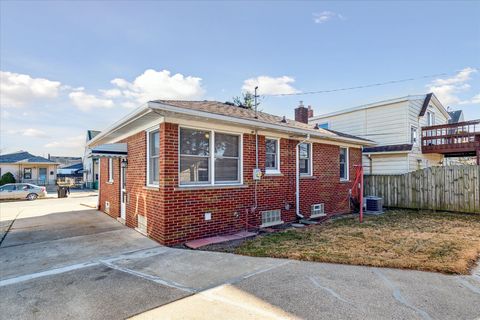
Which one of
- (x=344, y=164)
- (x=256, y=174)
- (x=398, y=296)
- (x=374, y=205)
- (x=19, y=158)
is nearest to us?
(x=398, y=296)

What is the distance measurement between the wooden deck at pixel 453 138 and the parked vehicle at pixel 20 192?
2726 centimetres

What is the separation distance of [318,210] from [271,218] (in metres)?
2.66

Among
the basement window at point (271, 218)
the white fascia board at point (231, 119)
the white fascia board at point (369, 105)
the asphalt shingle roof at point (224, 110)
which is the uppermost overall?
the white fascia board at point (369, 105)

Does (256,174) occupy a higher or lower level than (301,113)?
lower

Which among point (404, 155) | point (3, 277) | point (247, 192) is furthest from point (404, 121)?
point (3, 277)

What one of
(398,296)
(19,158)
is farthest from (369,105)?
(19,158)

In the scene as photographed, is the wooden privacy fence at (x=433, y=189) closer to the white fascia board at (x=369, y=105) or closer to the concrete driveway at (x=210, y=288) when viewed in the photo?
the white fascia board at (x=369, y=105)

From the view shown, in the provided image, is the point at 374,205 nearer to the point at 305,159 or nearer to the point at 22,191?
the point at 305,159

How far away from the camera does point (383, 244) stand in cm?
598

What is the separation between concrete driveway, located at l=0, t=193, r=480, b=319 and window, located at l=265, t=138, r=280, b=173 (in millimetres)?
3783

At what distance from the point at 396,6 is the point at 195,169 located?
954 centimetres

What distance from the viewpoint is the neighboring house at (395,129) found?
47.0 ft

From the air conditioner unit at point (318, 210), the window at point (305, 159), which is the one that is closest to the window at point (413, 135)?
the air conditioner unit at point (318, 210)

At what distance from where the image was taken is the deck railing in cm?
1344
